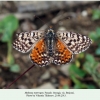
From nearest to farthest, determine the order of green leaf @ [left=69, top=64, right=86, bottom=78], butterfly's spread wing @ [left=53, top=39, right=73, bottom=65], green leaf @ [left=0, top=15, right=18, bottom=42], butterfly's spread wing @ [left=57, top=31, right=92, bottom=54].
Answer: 1. butterfly's spread wing @ [left=53, top=39, right=73, bottom=65]
2. butterfly's spread wing @ [left=57, top=31, right=92, bottom=54]
3. green leaf @ [left=69, top=64, right=86, bottom=78]
4. green leaf @ [left=0, top=15, right=18, bottom=42]

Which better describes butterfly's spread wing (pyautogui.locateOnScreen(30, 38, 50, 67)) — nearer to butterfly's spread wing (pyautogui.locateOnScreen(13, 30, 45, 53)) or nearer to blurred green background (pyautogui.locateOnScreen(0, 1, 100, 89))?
butterfly's spread wing (pyautogui.locateOnScreen(13, 30, 45, 53))

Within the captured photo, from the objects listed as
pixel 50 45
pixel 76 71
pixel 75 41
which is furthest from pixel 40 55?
pixel 76 71

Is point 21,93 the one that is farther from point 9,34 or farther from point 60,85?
point 9,34

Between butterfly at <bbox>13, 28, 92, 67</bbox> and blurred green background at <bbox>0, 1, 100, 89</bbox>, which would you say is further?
blurred green background at <bbox>0, 1, 100, 89</bbox>

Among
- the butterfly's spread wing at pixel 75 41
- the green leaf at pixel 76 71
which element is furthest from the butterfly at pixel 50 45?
the green leaf at pixel 76 71

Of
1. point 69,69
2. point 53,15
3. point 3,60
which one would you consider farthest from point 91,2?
point 3,60

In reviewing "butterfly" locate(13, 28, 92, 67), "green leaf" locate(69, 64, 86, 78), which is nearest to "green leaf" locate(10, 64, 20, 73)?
"green leaf" locate(69, 64, 86, 78)
